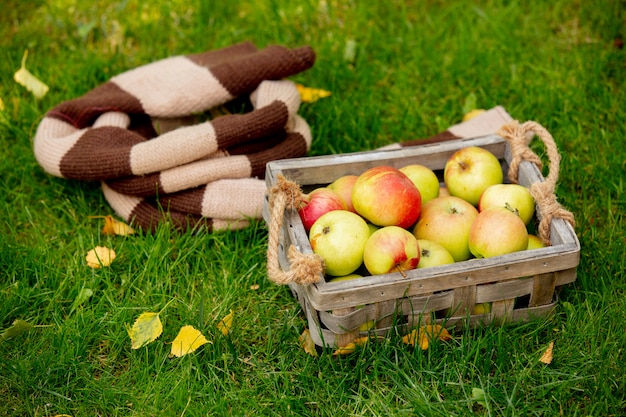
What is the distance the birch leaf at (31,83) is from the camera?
2924mm

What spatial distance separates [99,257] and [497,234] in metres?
1.26

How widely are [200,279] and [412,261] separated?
747mm

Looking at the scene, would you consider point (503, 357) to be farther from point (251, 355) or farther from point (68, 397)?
point (68, 397)

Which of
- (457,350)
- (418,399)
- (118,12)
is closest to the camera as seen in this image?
(418,399)

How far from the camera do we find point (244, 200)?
7.80 ft

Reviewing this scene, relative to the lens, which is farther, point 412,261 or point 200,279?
point 200,279

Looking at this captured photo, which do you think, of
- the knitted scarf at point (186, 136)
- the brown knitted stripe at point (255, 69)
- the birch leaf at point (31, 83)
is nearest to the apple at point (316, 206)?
the knitted scarf at point (186, 136)

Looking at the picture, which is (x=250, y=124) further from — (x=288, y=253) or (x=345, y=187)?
(x=288, y=253)

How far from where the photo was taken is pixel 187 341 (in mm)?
1956

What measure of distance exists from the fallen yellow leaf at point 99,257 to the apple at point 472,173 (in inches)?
43.8

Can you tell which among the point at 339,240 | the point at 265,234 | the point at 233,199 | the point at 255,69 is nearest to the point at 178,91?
the point at 255,69

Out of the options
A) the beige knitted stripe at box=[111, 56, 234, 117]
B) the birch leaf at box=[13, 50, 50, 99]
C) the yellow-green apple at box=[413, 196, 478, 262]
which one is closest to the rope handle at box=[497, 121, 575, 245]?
the yellow-green apple at box=[413, 196, 478, 262]

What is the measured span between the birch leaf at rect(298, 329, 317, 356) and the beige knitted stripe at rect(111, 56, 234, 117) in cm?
104

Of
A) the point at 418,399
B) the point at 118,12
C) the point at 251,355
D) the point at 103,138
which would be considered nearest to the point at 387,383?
the point at 418,399
